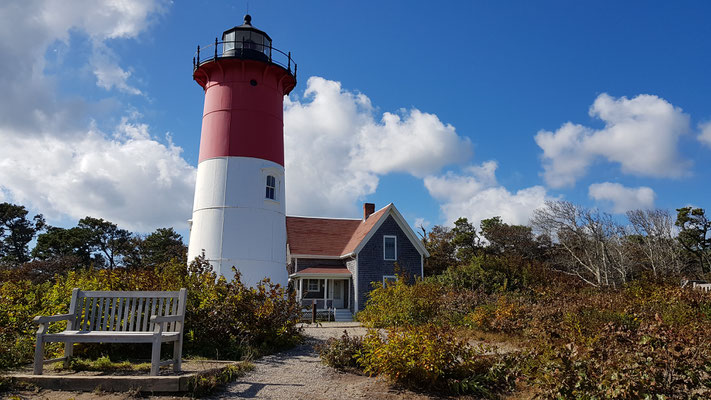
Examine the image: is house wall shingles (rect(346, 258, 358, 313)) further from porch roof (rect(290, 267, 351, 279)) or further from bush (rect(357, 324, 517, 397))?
bush (rect(357, 324, 517, 397))

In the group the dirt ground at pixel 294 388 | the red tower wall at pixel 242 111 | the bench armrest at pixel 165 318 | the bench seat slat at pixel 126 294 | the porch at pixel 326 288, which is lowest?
the dirt ground at pixel 294 388

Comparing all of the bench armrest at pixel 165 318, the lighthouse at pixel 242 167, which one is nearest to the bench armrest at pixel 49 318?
the bench armrest at pixel 165 318

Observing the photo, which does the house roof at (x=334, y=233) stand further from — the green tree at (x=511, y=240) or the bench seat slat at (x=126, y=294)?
the bench seat slat at (x=126, y=294)

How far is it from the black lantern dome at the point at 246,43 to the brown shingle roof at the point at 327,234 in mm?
9820

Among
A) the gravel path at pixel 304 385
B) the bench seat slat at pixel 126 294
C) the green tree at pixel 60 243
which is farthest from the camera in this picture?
the green tree at pixel 60 243

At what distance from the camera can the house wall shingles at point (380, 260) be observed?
23.0 meters

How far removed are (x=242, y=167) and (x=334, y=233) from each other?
35.1ft

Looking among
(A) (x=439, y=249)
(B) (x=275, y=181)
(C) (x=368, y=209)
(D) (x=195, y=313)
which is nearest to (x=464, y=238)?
(A) (x=439, y=249)

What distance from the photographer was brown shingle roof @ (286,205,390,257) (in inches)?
967

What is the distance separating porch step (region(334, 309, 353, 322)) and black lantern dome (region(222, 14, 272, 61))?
482 inches

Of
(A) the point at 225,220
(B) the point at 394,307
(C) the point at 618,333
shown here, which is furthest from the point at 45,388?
(A) the point at 225,220

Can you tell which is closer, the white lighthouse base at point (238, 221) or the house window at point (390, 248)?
the white lighthouse base at point (238, 221)

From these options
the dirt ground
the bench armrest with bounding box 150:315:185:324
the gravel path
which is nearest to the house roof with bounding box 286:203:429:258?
the gravel path

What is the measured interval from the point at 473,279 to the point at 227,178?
438 inches
